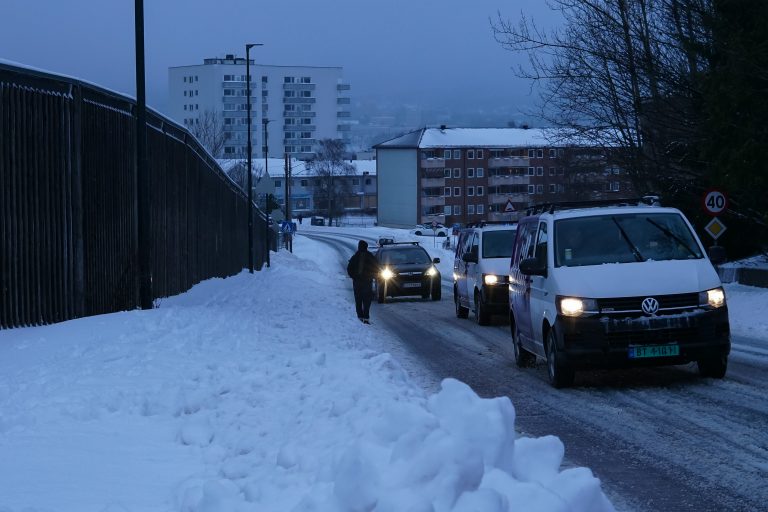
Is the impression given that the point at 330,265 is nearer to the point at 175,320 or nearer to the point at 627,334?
the point at 175,320

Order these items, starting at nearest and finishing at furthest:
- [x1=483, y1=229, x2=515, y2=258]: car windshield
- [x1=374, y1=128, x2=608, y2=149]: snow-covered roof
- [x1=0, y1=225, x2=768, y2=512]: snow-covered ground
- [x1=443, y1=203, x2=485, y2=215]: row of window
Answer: [x1=0, y1=225, x2=768, y2=512]: snow-covered ground
[x1=483, y1=229, x2=515, y2=258]: car windshield
[x1=374, y1=128, x2=608, y2=149]: snow-covered roof
[x1=443, y1=203, x2=485, y2=215]: row of window

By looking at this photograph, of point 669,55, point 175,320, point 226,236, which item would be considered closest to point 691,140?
point 669,55

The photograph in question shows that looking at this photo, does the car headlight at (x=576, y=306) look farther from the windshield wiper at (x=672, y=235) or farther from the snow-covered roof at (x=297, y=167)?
the snow-covered roof at (x=297, y=167)

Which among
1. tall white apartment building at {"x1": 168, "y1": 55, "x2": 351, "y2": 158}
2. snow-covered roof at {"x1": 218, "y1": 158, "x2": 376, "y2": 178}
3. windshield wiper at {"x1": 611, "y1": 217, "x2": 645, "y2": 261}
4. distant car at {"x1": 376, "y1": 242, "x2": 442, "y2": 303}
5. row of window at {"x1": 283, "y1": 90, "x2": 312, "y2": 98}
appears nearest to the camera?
windshield wiper at {"x1": 611, "y1": 217, "x2": 645, "y2": 261}

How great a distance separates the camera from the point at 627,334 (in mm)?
11359

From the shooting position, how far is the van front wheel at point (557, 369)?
1159 cm

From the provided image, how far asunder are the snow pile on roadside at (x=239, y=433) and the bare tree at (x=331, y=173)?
145496mm

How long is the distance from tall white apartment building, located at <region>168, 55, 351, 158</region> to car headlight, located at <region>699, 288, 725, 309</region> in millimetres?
173096

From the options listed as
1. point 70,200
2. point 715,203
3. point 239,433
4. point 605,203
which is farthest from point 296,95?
point 239,433

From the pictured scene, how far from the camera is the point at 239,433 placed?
8.01 meters

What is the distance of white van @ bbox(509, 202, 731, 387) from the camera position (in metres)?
11.4

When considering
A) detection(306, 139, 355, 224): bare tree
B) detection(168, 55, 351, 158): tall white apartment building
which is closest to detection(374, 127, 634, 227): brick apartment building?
detection(306, 139, 355, 224): bare tree

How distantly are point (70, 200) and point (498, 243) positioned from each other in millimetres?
11411

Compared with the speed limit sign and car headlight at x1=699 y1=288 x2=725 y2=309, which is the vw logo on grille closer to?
car headlight at x1=699 y1=288 x2=725 y2=309
